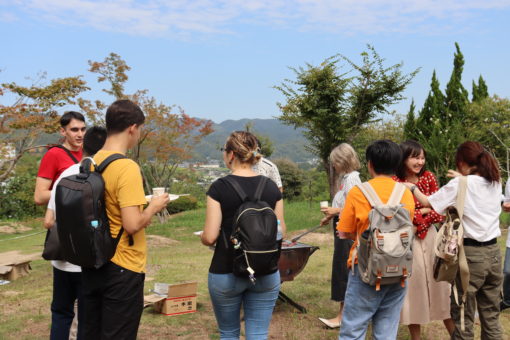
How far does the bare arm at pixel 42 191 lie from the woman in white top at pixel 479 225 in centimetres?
249

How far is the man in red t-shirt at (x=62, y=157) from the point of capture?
338 centimetres

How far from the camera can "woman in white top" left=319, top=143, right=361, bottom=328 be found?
4.20 meters

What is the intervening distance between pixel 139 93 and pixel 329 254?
11.2 m

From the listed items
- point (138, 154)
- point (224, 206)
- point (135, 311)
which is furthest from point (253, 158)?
point (138, 154)

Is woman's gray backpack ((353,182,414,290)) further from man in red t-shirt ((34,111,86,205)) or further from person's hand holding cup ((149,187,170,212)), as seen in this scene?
man in red t-shirt ((34,111,86,205))

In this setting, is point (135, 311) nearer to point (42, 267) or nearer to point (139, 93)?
point (42, 267)

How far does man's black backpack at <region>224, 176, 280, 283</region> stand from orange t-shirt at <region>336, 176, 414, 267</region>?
53cm

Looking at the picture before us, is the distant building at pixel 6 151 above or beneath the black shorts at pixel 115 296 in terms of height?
above

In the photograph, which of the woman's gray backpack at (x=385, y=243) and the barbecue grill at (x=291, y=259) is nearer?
the woman's gray backpack at (x=385, y=243)

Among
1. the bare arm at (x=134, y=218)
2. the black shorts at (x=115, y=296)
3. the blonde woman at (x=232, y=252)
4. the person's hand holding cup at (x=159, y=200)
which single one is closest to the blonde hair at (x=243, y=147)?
the blonde woman at (x=232, y=252)

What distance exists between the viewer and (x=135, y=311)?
250 cm

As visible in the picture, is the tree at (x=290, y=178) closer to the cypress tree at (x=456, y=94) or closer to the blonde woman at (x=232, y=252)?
the cypress tree at (x=456, y=94)

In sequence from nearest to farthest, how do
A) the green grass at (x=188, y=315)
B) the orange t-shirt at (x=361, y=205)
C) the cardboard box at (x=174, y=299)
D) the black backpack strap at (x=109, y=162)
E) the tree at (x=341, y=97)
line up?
the black backpack strap at (x=109, y=162) < the orange t-shirt at (x=361, y=205) < the green grass at (x=188, y=315) < the cardboard box at (x=174, y=299) < the tree at (x=341, y=97)

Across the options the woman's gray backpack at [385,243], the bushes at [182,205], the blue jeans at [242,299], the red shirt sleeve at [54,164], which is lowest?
the bushes at [182,205]
